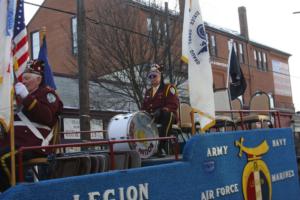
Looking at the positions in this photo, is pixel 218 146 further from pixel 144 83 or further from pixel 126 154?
pixel 144 83

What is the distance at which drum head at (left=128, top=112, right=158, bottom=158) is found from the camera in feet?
20.7

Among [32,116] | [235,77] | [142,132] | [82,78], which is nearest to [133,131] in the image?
[142,132]

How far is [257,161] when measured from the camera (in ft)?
20.4

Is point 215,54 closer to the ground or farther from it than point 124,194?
farther from it

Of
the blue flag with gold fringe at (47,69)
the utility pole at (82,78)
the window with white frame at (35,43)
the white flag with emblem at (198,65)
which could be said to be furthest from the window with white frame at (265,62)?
the white flag with emblem at (198,65)

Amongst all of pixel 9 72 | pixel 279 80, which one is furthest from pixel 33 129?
pixel 279 80

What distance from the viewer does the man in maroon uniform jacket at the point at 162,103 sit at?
23.2ft

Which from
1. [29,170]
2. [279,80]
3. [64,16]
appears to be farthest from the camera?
[279,80]

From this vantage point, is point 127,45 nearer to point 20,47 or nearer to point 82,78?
point 82,78

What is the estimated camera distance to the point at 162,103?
7.27 meters

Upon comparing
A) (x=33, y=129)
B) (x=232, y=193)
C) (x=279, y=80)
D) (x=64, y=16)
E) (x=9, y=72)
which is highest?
(x=64, y=16)

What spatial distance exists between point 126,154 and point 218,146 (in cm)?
103

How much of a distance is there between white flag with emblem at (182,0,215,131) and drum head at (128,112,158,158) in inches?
35.9

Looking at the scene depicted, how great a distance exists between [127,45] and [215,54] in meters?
25.0
